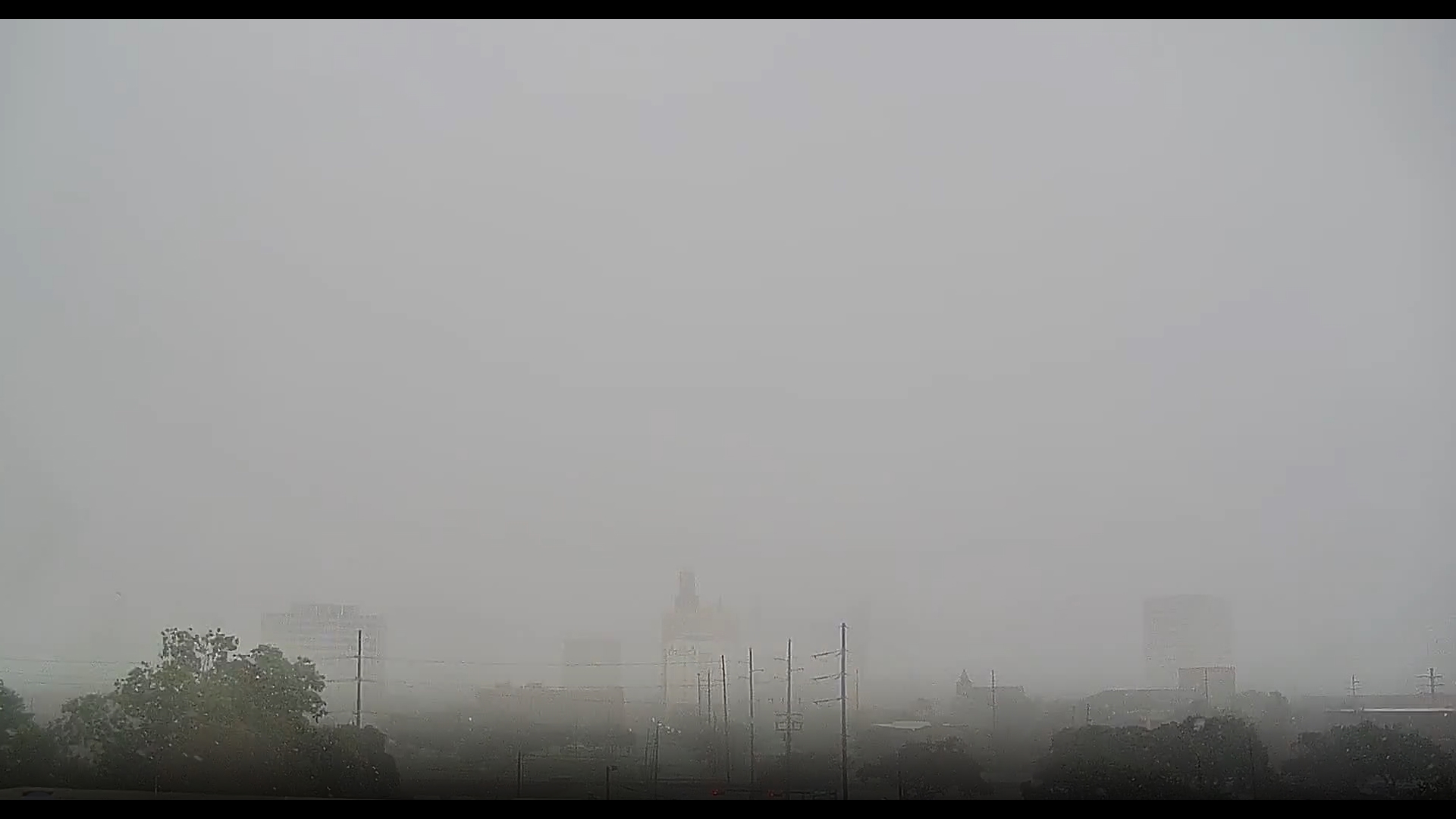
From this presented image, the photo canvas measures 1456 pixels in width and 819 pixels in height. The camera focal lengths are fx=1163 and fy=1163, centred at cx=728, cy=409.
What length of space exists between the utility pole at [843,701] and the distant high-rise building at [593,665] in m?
0.61

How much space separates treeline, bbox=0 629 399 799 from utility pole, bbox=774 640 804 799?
1.16 meters

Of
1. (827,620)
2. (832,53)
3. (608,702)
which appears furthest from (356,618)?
(832,53)

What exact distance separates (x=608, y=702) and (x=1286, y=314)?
7.82ft

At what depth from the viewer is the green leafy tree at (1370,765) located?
3242mm

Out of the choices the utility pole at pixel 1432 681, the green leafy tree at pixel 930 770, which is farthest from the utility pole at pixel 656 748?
the utility pole at pixel 1432 681

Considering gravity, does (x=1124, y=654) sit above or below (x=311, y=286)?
below

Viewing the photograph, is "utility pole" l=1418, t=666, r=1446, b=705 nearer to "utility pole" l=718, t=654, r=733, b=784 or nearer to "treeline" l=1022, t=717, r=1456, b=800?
"treeline" l=1022, t=717, r=1456, b=800

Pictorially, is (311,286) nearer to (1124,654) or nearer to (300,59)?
(300,59)

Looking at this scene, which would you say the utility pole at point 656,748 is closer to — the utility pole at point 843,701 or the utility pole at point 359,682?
the utility pole at point 843,701

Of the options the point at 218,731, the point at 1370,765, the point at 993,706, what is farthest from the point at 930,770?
the point at 218,731

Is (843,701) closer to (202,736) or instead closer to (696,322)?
(696,322)

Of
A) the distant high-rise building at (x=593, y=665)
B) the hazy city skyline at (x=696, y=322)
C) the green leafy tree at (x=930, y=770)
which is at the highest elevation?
the hazy city skyline at (x=696, y=322)

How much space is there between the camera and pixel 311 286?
375 centimetres
